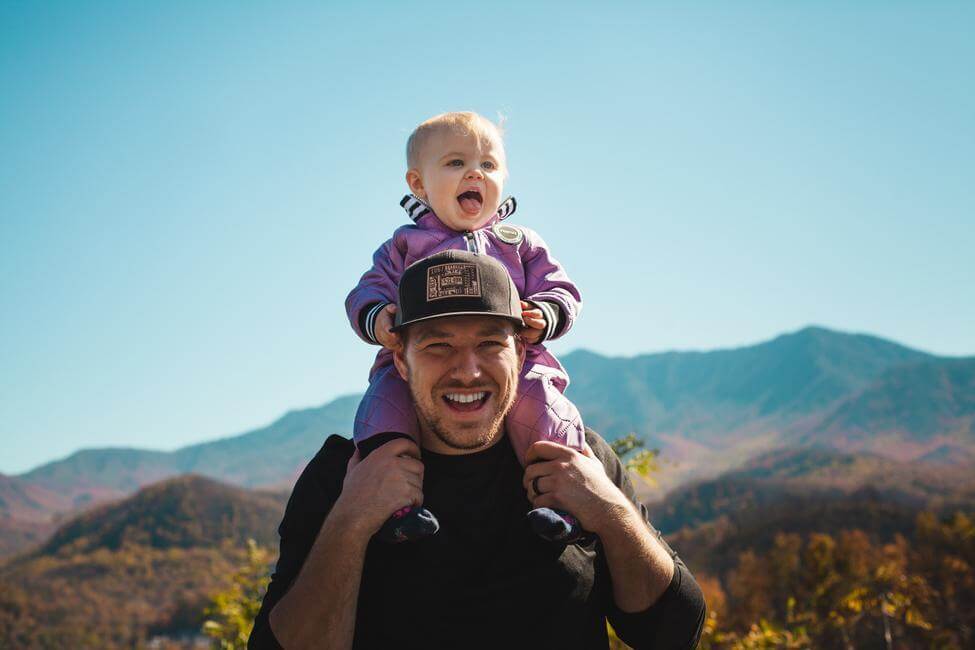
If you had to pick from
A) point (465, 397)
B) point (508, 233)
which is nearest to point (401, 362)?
point (465, 397)

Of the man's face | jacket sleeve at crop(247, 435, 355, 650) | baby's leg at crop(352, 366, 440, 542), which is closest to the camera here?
jacket sleeve at crop(247, 435, 355, 650)

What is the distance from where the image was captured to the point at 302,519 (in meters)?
2.80

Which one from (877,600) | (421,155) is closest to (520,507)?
(421,155)

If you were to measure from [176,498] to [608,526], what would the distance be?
21102cm

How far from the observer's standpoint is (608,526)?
2668 mm

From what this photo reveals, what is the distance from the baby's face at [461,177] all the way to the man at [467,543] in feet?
1.98

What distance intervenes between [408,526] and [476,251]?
4.36 feet

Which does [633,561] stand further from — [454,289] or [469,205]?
[469,205]

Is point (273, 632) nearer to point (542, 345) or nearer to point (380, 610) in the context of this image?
point (380, 610)

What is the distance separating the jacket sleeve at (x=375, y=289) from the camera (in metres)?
3.09

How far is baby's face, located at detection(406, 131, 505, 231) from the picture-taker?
3.32 metres

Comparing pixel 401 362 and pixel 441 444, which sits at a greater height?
pixel 401 362

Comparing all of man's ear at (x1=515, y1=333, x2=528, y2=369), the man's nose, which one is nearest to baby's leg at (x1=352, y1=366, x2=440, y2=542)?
the man's nose

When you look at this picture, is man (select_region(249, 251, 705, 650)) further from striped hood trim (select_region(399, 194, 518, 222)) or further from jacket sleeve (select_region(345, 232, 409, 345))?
striped hood trim (select_region(399, 194, 518, 222))
